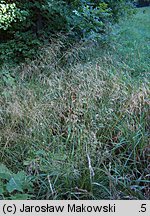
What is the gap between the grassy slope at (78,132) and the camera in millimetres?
2186

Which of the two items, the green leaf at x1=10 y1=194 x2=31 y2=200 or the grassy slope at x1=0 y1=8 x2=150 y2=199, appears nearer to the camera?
the green leaf at x1=10 y1=194 x2=31 y2=200

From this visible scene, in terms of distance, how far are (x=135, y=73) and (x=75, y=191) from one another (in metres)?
2.39

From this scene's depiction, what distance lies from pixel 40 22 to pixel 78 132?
2831 mm

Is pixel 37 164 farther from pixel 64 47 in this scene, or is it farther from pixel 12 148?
pixel 64 47

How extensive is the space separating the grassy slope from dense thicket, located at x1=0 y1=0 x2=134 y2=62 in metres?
1.08

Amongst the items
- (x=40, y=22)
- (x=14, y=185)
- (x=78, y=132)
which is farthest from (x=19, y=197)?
(x=40, y=22)

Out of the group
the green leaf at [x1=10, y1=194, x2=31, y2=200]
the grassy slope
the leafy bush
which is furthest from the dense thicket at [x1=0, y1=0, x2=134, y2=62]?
the green leaf at [x1=10, y1=194, x2=31, y2=200]

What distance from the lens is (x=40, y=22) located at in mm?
4930

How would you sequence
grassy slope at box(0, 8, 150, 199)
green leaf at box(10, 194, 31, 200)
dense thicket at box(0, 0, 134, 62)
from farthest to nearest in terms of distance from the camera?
dense thicket at box(0, 0, 134, 62), grassy slope at box(0, 8, 150, 199), green leaf at box(10, 194, 31, 200)

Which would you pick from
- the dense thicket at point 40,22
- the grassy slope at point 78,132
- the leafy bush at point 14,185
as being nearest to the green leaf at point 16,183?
the leafy bush at point 14,185

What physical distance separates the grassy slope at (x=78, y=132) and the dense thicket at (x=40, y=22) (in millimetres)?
1079

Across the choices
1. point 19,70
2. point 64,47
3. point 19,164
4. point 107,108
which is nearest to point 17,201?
point 19,164

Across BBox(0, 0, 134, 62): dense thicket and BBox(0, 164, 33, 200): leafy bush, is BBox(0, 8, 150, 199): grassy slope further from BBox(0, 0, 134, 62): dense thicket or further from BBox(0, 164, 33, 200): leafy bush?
BBox(0, 0, 134, 62): dense thicket

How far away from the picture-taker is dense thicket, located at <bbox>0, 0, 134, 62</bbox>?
446 cm
